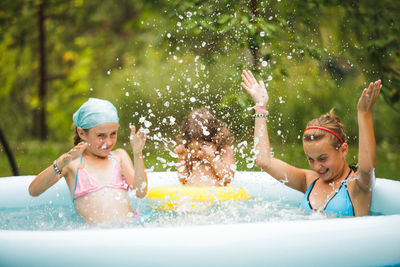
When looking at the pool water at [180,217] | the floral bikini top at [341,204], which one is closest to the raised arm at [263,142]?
the pool water at [180,217]

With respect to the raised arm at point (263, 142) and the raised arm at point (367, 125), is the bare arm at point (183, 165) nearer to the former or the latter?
the raised arm at point (263, 142)

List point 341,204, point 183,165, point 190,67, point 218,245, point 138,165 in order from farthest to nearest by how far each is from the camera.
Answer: point 190,67 → point 183,165 → point 138,165 → point 341,204 → point 218,245

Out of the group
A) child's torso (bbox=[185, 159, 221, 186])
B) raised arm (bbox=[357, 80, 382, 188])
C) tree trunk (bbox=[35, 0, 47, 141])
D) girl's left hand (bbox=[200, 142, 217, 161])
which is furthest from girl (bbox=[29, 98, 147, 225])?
tree trunk (bbox=[35, 0, 47, 141])

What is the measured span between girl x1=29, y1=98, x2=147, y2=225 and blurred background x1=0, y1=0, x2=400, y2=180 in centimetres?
47

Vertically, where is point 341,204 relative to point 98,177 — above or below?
below

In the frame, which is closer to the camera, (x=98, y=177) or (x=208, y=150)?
(x=98, y=177)

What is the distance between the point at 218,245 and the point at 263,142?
3.22 ft

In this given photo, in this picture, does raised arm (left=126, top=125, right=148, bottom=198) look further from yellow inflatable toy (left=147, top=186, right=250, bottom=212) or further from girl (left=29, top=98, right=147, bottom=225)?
yellow inflatable toy (left=147, top=186, right=250, bottom=212)

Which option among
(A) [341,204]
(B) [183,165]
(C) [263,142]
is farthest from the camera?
(B) [183,165]

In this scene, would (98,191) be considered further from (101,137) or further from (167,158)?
(167,158)

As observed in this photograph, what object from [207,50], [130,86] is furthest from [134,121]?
[207,50]

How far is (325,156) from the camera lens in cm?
272

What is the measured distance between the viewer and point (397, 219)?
2.20m

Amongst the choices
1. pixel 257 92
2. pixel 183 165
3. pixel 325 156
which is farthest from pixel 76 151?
pixel 325 156
